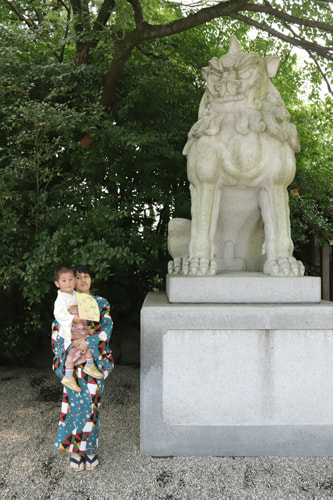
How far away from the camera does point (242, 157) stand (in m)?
3.03

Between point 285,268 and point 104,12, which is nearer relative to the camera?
point 285,268

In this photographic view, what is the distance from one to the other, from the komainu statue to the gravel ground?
1.27 metres

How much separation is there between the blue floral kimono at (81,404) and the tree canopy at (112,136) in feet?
4.20

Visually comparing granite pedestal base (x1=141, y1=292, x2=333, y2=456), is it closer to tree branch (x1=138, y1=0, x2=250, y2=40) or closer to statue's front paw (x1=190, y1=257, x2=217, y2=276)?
statue's front paw (x1=190, y1=257, x2=217, y2=276)

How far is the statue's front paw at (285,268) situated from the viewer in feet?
9.69

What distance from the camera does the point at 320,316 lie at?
2.68 meters

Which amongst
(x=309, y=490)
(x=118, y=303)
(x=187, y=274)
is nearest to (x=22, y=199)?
(x=118, y=303)

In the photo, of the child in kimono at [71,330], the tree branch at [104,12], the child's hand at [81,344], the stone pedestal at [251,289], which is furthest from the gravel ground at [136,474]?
the tree branch at [104,12]

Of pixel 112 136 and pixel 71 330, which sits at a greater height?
pixel 112 136

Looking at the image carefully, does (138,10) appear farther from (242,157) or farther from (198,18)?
(242,157)

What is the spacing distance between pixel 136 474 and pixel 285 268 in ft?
5.57

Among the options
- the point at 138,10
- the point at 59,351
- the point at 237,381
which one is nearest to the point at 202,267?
the point at 237,381

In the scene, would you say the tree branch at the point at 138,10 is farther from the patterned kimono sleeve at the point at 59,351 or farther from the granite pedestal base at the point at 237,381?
the patterned kimono sleeve at the point at 59,351

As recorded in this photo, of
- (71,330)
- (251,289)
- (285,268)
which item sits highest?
(285,268)
